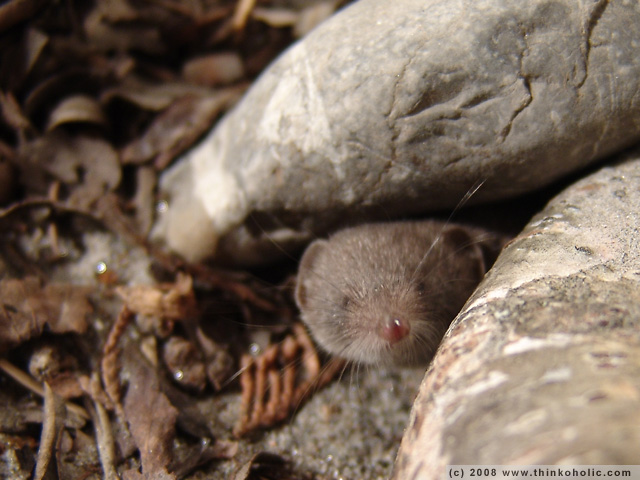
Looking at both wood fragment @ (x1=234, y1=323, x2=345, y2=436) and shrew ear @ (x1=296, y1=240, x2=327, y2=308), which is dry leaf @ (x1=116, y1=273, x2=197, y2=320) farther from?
shrew ear @ (x1=296, y1=240, x2=327, y2=308)

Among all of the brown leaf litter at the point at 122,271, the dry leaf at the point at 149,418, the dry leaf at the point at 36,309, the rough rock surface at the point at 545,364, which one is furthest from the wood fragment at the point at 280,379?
the rough rock surface at the point at 545,364

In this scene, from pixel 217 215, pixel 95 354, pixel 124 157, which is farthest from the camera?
pixel 124 157

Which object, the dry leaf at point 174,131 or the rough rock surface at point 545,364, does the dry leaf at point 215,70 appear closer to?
the dry leaf at point 174,131

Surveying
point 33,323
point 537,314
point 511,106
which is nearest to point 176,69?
point 33,323

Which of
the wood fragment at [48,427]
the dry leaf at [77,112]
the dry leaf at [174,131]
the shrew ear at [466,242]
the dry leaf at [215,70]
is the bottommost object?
the shrew ear at [466,242]

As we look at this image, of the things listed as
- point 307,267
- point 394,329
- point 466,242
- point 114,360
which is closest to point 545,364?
point 394,329

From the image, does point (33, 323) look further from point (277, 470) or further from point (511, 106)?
point (511, 106)

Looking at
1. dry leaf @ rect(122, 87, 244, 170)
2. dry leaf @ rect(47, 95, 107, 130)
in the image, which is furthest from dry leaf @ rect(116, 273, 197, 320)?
dry leaf @ rect(47, 95, 107, 130)
